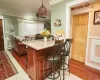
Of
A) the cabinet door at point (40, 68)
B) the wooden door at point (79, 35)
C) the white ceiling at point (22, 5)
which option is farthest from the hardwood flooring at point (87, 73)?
the white ceiling at point (22, 5)

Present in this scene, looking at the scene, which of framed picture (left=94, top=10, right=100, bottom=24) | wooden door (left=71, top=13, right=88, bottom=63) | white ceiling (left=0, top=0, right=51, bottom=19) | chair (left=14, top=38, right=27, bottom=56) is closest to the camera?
framed picture (left=94, top=10, right=100, bottom=24)

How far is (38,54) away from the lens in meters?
1.96

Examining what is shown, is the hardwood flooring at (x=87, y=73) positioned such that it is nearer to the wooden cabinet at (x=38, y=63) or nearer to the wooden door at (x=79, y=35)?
the wooden door at (x=79, y=35)

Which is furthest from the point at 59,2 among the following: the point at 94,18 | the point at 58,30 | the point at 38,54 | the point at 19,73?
the point at 19,73

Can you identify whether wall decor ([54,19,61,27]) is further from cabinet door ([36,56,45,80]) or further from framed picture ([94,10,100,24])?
cabinet door ([36,56,45,80])

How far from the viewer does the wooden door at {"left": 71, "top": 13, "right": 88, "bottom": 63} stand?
332 centimetres

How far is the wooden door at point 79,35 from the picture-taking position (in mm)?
3321

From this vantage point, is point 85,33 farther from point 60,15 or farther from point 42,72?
point 42,72

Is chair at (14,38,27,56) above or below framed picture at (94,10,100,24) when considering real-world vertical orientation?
below

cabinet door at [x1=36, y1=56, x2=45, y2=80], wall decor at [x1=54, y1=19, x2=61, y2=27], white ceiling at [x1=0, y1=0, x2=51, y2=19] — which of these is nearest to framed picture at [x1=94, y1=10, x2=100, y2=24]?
wall decor at [x1=54, y1=19, x2=61, y2=27]

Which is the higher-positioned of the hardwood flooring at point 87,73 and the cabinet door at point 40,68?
the cabinet door at point 40,68

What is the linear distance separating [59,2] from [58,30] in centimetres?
99

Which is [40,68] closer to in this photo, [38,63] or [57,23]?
[38,63]

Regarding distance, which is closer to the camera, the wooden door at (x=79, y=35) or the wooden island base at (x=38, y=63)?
the wooden island base at (x=38, y=63)
